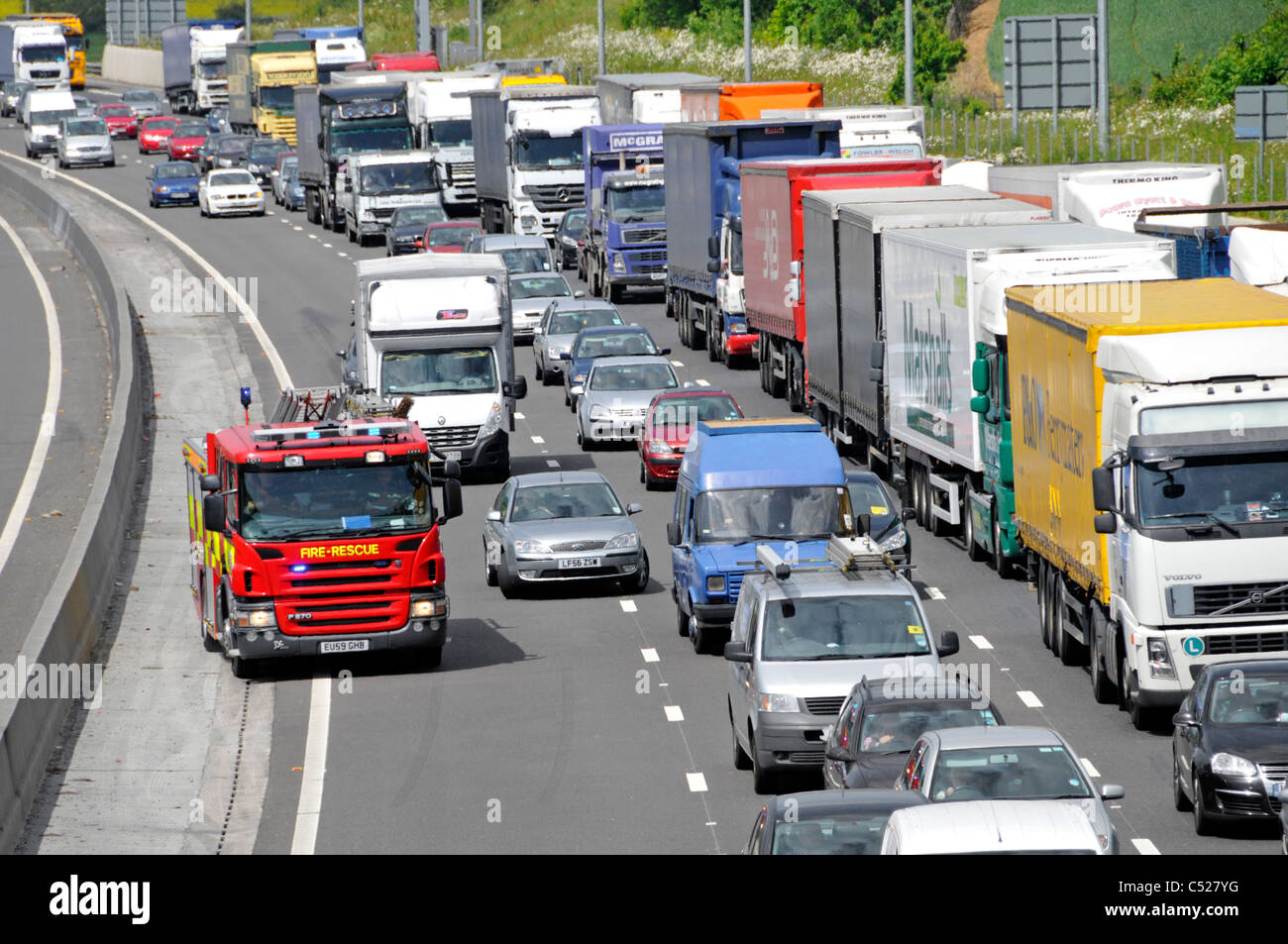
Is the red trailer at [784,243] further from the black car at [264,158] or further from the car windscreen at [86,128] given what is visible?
the car windscreen at [86,128]

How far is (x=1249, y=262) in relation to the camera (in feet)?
104

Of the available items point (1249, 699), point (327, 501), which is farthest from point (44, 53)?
point (1249, 699)

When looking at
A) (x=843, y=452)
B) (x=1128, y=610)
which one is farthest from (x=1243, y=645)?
(x=843, y=452)

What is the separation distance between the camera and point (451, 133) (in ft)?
236

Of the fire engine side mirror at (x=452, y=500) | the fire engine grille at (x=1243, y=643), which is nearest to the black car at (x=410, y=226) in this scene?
the fire engine side mirror at (x=452, y=500)

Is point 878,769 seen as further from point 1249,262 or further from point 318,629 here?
point 1249,262

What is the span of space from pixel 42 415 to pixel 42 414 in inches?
3.9

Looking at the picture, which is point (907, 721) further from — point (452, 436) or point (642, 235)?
point (642, 235)

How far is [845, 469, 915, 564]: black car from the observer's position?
26734 mm

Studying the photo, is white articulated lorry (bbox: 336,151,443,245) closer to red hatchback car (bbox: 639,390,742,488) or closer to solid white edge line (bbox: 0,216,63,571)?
solid white edge line (bbox: 0,216,63,571)

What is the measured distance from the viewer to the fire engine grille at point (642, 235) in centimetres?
5334

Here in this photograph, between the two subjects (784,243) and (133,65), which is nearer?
(784,243)
